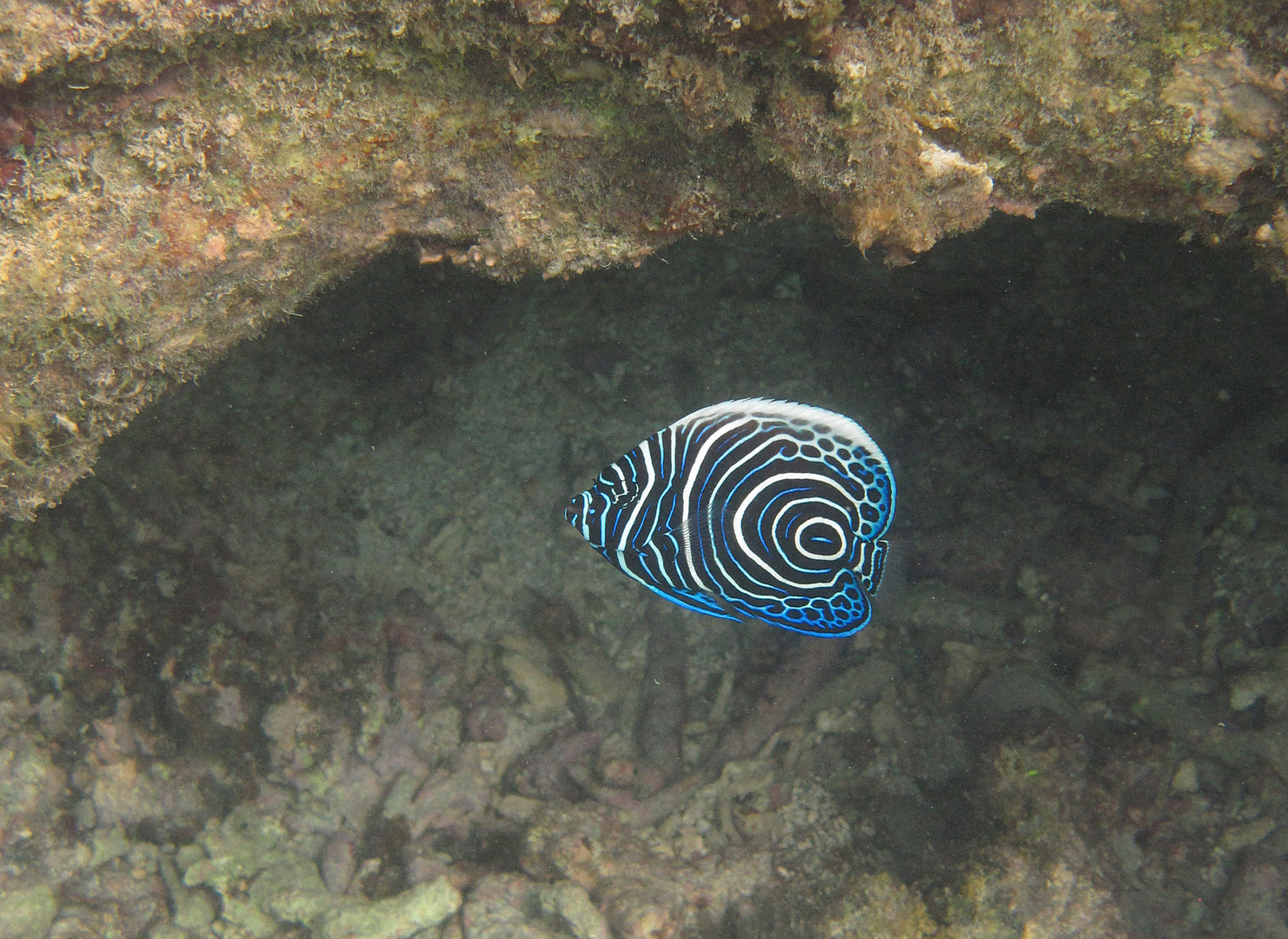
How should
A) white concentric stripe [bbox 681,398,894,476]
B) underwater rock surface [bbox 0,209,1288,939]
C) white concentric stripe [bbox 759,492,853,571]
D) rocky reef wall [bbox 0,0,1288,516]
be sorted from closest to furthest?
rocky reef wall [bbox 0,0,1288,516], white concentric stripe [bbox 681,398,894,476], white concentric stripe [bbox 759,492,853,571], underwater rock surface [bbox 0,209,1288,939]

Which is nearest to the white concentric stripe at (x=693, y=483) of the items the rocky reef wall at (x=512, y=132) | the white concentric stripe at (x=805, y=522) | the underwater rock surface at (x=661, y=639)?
the white concentric stripe at (x=805, y=522)

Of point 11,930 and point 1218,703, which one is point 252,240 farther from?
point 1218,703

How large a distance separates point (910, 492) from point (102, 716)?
532 cm

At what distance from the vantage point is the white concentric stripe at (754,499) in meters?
2.41

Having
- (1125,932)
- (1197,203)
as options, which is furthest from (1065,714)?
(1197,203)

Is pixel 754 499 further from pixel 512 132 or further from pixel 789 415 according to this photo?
pixel 512 132

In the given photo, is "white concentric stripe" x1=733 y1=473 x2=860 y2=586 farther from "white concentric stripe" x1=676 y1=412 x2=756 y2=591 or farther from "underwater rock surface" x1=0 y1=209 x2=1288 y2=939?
"underwater rock surface" x1=0 y1=209 x2=1288 y2=939

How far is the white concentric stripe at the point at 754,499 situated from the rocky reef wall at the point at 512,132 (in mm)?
765

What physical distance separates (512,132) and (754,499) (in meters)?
1.41

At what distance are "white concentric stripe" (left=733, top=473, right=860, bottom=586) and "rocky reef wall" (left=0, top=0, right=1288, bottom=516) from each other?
765 mm

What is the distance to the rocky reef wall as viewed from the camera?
1655mm

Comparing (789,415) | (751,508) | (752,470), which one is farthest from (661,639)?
(789,415)

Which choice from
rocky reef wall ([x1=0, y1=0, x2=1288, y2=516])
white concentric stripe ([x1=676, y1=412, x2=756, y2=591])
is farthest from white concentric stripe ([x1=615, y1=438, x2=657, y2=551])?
rocky reef wall ([x1=0, y1=0, x2=1288, y2=516])

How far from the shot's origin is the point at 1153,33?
1749 millimetres
